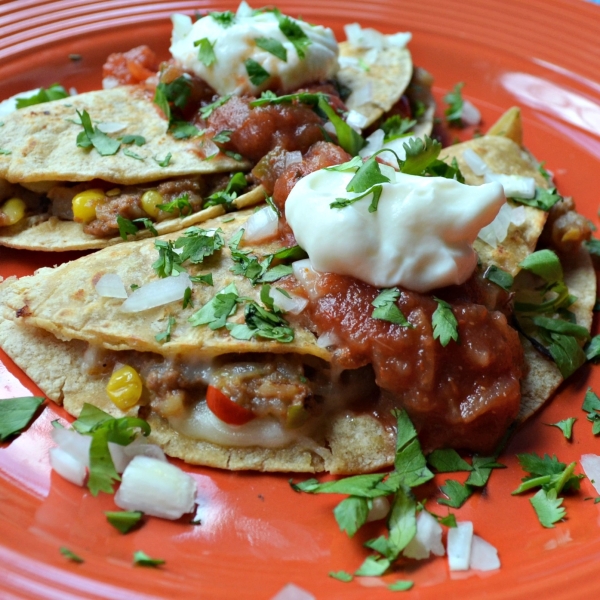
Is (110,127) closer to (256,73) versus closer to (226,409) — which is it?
(256,73)

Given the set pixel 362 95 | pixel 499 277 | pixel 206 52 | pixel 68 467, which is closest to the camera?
pixel 68 467

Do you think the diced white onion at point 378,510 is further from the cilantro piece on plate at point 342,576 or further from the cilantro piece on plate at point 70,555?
the cilantro piece on plate at point 70,555

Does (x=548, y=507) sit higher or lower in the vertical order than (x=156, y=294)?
lower

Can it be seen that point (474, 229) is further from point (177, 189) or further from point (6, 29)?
point (6, 29)

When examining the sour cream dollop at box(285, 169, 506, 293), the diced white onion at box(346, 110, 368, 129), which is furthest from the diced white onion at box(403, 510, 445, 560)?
the diced white onion at box(346, 110, 368, 129)

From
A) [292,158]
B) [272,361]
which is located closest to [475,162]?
[292,158]

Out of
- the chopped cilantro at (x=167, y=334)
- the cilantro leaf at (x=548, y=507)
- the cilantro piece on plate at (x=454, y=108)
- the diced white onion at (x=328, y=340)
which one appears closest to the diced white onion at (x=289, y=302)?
the diced white onion at (x=328, y=340)
